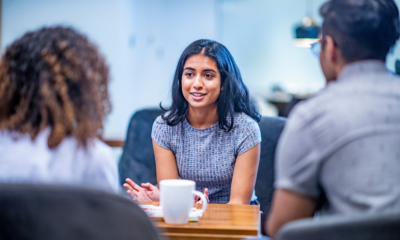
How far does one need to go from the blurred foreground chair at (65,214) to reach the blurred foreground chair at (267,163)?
4.62ft

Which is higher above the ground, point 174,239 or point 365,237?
point 365,237

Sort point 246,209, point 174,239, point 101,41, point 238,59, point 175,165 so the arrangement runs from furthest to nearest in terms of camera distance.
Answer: point 238,59, point 101,41, point 175,165, point 246,209, point 174,239

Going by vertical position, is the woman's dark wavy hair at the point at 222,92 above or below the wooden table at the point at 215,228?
above

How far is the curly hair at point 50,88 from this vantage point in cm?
83

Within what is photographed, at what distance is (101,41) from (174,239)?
3072 mm

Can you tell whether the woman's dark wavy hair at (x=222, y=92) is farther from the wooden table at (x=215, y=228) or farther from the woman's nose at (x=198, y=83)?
the wooden table at (x=215, y=228)

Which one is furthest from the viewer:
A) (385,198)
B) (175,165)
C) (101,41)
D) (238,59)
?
(238,59)

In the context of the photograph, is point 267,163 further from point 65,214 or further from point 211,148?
point 65,214

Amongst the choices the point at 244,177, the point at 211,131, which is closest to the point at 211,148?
the point at 211,131

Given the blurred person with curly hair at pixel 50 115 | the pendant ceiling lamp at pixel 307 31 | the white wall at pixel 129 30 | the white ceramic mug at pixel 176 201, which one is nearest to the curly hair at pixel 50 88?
the blurred person with curly hair at pixel 50 115

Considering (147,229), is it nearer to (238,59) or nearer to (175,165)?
(175,165)

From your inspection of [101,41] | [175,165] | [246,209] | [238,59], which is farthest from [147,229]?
[238,59]

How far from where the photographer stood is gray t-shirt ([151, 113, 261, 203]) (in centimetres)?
167

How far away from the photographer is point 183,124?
1.78 m
